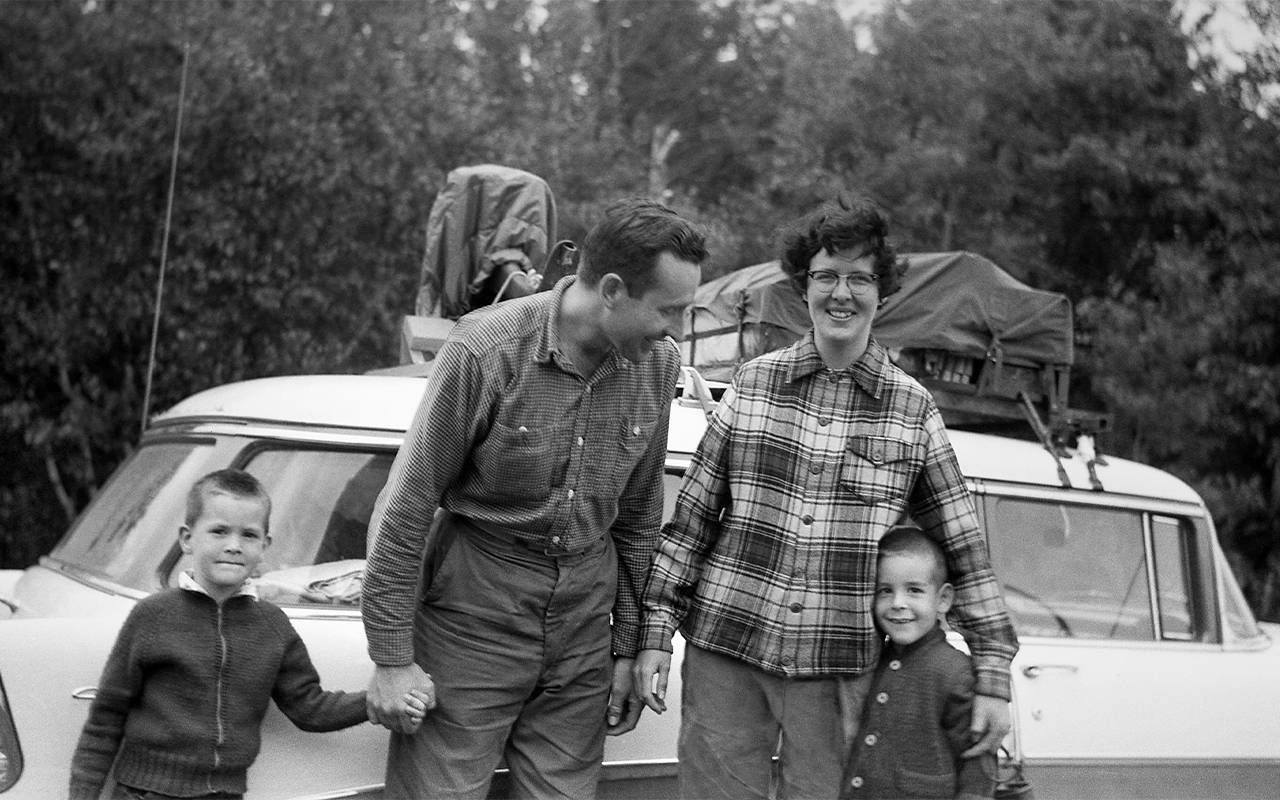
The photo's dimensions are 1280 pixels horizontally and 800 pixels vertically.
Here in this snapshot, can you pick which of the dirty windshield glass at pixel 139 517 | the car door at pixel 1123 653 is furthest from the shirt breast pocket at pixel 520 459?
the car door at pixel 1123 653

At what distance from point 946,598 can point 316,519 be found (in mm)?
1612

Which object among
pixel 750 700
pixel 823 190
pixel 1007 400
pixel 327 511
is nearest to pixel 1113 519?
pixel 1007 400

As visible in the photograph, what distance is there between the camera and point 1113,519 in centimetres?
463

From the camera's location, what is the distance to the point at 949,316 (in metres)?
4.78

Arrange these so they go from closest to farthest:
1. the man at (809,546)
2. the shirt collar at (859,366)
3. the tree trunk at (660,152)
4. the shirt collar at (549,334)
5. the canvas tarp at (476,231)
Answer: the shirt collar at (549,334), the man at (809,546), the shirt collar at (859,366), the canvas tarp at (476,231), the tree trunk at (660,152)

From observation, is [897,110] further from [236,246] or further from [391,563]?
[391,563]

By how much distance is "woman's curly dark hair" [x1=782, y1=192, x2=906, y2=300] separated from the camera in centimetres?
330

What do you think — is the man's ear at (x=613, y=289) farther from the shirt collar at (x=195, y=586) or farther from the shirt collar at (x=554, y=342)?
the shirt collar at (x=195, y=586)

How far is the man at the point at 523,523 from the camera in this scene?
301cm

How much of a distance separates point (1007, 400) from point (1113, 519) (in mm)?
572

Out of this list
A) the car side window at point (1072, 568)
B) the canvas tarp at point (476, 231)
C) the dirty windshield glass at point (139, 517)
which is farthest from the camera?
the canvas tarp at point (476, 231)

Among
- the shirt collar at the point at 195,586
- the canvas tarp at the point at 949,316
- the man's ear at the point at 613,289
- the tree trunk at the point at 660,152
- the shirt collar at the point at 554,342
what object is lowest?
the shirt collar at the point at 195,586

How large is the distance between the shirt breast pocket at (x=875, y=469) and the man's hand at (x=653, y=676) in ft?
1.91

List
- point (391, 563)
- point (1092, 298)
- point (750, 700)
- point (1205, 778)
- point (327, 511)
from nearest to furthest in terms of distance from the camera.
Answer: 1. point (391, 563)
2. point (750, 700)
3. point (327, 511)
4. point (1205, 778)
5. point (1092, 298)
